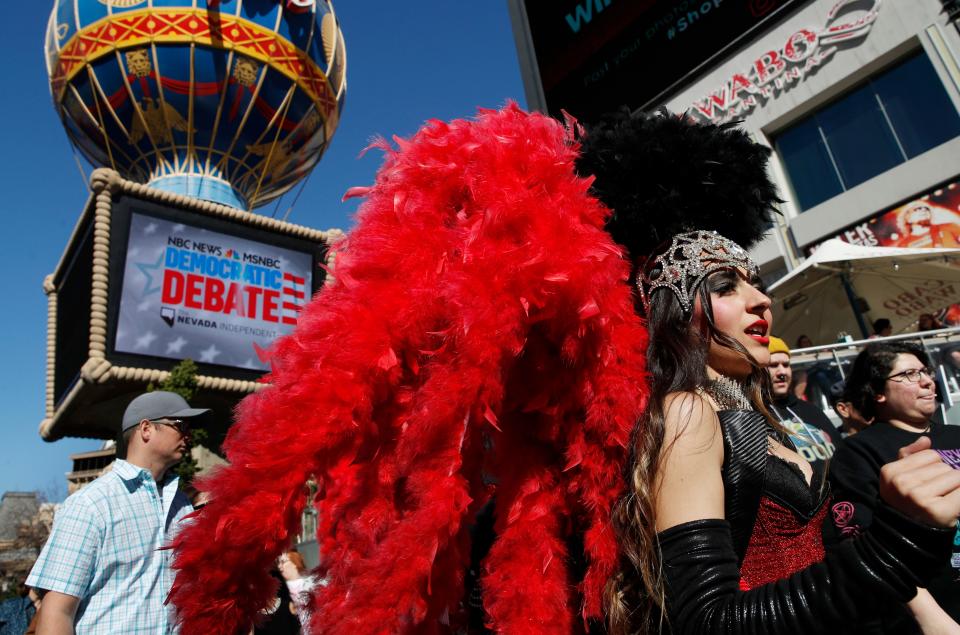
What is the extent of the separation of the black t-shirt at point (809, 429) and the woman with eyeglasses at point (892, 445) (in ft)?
0.91

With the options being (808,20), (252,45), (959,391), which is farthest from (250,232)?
(959,391)

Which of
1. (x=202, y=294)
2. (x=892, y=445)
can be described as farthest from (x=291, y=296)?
(x=892, y=445)

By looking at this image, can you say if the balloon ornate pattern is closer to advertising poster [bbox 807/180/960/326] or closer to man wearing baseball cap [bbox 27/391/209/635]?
advertising poster [bbox 807/180/960/326]

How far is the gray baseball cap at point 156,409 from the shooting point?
7.77 feet

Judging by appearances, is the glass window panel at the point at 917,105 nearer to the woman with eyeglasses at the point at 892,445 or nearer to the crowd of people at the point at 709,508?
the woman with eyeglasses at the point at 892,445

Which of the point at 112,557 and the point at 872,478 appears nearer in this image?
the point at 872,478

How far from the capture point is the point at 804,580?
2.79 ft

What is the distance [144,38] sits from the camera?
11852 mm

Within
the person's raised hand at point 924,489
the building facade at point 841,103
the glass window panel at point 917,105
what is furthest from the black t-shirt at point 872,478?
the glass window panel at point 917,105

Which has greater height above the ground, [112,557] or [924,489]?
[112,557]

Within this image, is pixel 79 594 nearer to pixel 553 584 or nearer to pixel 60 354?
pixel 553 584

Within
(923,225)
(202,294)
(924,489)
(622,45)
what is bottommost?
(924,489)

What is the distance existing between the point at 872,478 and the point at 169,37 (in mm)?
13834

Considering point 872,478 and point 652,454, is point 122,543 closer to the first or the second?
point 652,454
